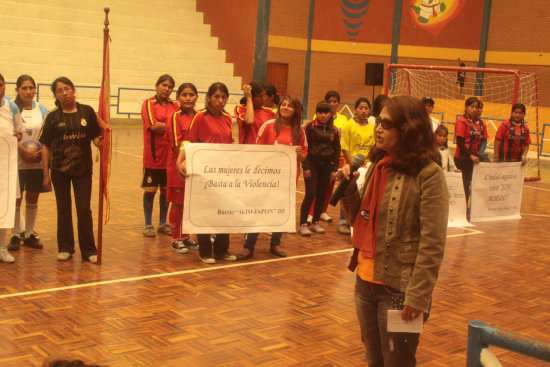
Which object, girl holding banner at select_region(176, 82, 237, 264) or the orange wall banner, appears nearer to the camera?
girl holding banner at select_region(176, 82, 237, 264)

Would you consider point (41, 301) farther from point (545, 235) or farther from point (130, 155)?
point (130, 155)

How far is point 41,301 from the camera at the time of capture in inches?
199

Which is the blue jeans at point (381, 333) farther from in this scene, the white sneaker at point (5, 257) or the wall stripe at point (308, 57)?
the wall stripe at point (308, 57)

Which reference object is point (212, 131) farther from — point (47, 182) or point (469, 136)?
point (469, 136)

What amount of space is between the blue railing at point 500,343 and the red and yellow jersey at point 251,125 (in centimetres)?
541

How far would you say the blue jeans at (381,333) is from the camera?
116 inches

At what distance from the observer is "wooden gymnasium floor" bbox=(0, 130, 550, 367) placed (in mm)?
4312

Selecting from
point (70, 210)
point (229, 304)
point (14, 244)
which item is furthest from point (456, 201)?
point (14, 244)

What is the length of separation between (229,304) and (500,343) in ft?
12.2

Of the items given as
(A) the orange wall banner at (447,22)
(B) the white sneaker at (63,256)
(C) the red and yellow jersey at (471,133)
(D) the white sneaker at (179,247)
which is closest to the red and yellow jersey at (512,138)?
(C) the red and yellow jersey at (471,133)

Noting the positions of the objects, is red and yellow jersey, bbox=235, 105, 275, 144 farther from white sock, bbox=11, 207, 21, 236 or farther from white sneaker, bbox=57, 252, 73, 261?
white sock, bbox=11, 207, 21, 236

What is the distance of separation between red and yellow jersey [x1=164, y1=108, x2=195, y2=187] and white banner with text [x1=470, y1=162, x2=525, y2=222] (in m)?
4.18

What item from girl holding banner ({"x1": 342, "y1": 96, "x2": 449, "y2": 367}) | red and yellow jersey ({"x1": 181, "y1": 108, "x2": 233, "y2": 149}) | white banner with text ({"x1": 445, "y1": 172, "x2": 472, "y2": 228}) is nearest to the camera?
girl holding banner ({"x1": 342, "y1": 96, "x2": 449, "y2": 367})

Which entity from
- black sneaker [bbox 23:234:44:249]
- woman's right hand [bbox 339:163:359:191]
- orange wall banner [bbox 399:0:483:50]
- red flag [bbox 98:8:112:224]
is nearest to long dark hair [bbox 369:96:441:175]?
woman's right hand [bbox 339:163:359:191]
